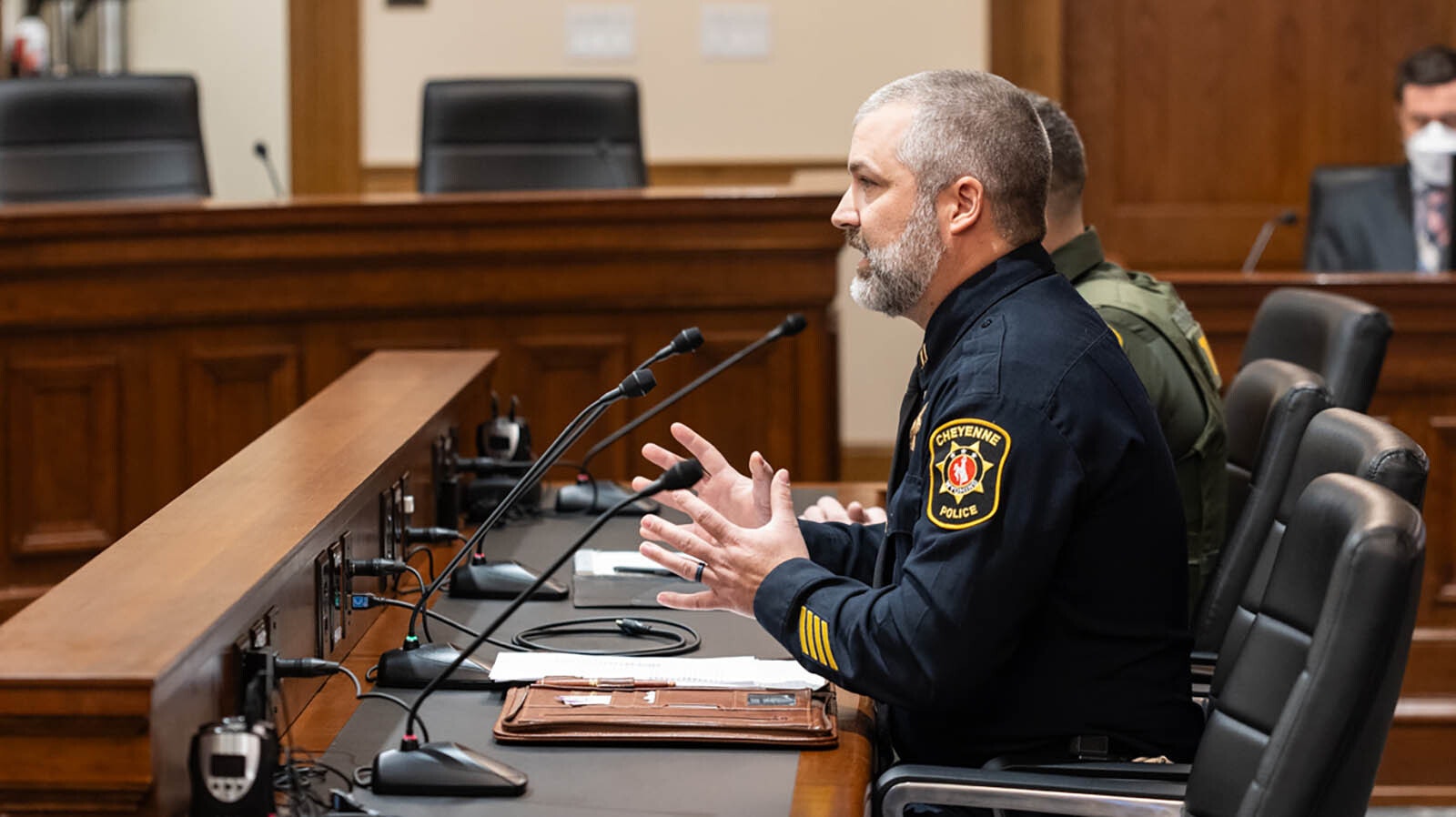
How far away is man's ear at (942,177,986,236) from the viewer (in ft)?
5.99

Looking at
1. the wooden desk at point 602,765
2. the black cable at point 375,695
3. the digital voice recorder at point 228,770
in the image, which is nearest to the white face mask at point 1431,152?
the wooden desk at point 602,765

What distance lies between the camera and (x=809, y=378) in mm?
3760

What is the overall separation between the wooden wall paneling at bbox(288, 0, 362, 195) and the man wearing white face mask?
3.06 meters

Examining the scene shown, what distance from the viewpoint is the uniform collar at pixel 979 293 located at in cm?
183

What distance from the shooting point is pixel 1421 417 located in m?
3.71

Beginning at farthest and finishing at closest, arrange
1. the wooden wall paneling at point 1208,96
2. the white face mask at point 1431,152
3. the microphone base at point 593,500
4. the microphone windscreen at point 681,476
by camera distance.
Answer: the wooden wall paneling at point 1208,96, the white face mask at point 1431,152, the microphone base at point 593,500, the microphone windscreen at point 681,476

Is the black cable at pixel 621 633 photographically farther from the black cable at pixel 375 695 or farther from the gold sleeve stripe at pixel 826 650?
the gold sleeve stripe at pixel 826 650

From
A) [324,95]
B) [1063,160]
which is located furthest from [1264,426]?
[324,95]

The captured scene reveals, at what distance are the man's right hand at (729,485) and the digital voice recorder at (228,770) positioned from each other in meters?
0.62

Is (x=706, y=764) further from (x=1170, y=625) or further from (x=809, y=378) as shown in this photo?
(x=809, y=378)

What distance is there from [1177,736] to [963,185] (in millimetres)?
600

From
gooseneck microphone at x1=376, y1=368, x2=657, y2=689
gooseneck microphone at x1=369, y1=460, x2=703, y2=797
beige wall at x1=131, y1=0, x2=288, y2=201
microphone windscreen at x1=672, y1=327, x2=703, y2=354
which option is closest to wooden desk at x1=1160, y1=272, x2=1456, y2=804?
microphone windscreen at x1=672, y1=327, x2=703, y2=354

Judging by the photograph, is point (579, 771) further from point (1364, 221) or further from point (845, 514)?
point (1364, 221)

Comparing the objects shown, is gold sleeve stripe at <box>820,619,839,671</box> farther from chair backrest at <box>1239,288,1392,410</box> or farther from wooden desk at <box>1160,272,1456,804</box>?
wooden desk at <box>1160,272,1456,804</box>
